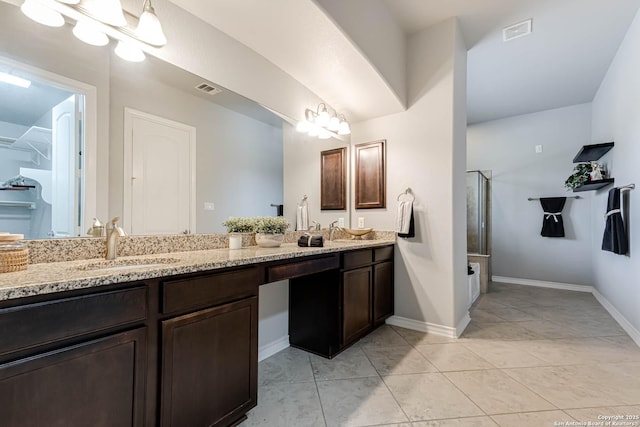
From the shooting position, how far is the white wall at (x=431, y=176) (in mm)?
2650

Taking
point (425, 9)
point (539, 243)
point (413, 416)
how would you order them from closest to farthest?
point (413, 416) < point (425, 9) < point (539, 243)

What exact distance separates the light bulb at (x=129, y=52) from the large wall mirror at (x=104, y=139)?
0.04m

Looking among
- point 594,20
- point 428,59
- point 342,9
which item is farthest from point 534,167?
point 342,9

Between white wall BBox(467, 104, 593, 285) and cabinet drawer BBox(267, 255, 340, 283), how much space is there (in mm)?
4245

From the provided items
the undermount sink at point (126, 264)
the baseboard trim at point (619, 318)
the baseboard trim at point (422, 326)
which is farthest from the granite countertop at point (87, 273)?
the baseboard trim at point (619, 318)

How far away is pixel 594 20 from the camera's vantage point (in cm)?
271

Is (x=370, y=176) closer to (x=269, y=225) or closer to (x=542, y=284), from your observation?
(x=269, y=225)

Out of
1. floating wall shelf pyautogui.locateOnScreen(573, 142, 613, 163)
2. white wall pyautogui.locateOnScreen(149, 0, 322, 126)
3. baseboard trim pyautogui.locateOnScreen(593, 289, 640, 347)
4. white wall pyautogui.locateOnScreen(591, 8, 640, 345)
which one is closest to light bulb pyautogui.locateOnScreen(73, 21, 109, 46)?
white wall pyautogui.locateOnScreen(149, 0, 322, 126)

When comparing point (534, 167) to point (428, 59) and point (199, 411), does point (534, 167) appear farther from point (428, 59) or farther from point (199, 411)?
point (199, 411)

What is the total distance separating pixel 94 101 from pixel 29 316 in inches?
42.1

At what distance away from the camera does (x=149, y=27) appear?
1.39 meters

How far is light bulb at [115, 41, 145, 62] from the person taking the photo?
4.71 ft

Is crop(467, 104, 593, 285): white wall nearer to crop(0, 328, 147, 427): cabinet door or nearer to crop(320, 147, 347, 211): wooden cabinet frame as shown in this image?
crop(320, 147, 347, 211): wooden cabinet frame

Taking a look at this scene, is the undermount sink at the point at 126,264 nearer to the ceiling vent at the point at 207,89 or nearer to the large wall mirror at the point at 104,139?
the large wall mirror at the point at 104,139
